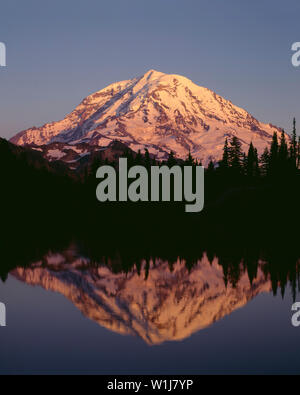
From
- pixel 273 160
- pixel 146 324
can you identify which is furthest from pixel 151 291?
pixel 273 160

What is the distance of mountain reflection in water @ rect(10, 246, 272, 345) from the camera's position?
26.7 m

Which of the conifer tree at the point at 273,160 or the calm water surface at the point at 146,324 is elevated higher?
the conifer tree at the point at 273,160

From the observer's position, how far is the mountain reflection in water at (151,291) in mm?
26672

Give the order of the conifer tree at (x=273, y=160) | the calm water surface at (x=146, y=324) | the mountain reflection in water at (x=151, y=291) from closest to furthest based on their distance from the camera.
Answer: the calm water surface at (x=146, y=324) < the mountain reflection in water at (x=151, y=291) < the conifer tree at (x=273, y=160)

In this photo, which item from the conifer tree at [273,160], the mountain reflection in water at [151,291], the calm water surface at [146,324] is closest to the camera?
the calm water surface at [146,324]

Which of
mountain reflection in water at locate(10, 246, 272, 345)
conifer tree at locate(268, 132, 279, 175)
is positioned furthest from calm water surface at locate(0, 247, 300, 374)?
conifer tree at locate(268, 132, 279, 175)

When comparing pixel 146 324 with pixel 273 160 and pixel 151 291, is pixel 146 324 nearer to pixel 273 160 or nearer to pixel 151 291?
pixel 151 291

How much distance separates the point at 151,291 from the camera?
35219 mm

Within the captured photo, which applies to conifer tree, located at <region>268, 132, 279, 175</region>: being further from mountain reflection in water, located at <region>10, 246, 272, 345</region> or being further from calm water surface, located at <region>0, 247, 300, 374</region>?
calm water surface, located at <region>0, 247, 300, 374</region>

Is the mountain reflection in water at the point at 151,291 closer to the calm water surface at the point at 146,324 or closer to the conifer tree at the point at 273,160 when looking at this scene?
the calm water surface at the point at 146,324

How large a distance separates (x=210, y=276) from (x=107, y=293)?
8.90 m

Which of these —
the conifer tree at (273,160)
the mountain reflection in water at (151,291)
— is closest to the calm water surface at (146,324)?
the mountain reflection in water at (151,291)
